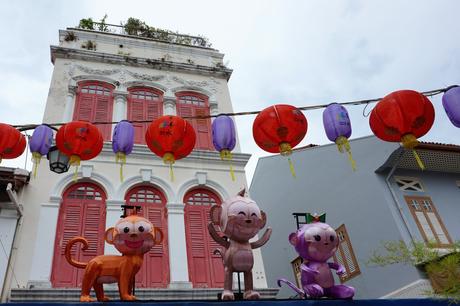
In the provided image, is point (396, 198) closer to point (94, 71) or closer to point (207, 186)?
point (207, 186)

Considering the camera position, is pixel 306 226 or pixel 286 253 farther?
pixel 286 253

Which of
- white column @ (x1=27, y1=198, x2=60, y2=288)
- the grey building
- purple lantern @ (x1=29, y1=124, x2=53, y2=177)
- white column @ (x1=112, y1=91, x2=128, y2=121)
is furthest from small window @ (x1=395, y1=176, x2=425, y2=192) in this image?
purple lantern @ (x1=29, y1=124, x2=53, y2=177)

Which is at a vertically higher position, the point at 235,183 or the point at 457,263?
the point at 235,183

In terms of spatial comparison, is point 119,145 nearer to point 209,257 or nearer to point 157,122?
point 157,122

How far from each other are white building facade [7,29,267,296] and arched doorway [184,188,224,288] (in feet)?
0.07

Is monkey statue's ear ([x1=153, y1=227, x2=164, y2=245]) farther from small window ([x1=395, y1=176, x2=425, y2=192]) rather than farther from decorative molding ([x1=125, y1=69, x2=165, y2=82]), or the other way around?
small window ([x1=395, y1=176, x2=425, y2=192])

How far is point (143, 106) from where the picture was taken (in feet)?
37.6

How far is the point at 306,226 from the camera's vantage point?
720 cm

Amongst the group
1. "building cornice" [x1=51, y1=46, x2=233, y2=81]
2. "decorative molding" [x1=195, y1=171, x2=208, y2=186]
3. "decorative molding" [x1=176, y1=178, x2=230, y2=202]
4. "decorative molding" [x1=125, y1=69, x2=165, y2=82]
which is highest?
"building cornice" [x1=51, y1=46, x2=233, y2=81]

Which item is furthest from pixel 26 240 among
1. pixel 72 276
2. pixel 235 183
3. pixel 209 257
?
pixel 235 183

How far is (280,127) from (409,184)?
6.38 m

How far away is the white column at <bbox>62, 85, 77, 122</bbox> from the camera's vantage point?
10.5m

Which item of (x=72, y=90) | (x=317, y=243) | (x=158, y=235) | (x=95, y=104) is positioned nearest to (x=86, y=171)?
(x=95, y=104)

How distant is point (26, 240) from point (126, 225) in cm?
295
